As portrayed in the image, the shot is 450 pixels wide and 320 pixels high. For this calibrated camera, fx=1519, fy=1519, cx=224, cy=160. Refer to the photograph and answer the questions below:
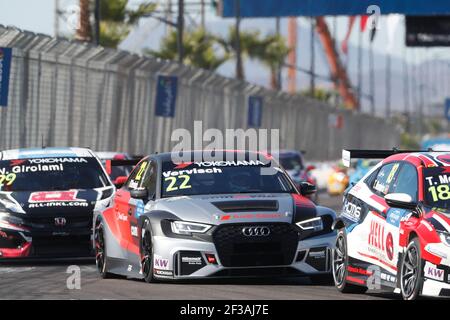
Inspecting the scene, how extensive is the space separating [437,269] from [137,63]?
25.4 metres

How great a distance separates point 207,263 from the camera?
46.0ft

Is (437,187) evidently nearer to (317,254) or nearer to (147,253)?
(317,254)

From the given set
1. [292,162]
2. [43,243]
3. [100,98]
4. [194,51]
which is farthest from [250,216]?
[194,51]

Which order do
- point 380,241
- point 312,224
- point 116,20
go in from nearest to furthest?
point 380,241 → point 312,224 → point 116,20

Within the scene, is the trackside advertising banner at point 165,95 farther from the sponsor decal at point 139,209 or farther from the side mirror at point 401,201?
the side mirror at point 401,201

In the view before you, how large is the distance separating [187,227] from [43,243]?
156 inches

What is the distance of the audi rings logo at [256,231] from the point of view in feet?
46.1

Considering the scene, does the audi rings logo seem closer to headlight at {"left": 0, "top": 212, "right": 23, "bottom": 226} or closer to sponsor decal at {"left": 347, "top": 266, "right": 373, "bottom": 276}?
sponsor decal at {"left": 347, "top": 266, "right": 373, "bottom": 276}

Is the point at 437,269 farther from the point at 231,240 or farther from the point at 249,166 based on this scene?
the point at 249,166

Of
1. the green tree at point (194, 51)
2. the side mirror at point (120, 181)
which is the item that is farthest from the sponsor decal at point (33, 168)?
the green tree at point (194, 51)

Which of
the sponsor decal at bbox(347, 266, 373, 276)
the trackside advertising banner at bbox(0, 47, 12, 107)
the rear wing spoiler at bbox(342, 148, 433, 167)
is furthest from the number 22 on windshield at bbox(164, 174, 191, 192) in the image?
the trackside advertising banner at bbox(0, 47, 12, 107)

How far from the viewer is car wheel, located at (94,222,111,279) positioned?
15.8 m

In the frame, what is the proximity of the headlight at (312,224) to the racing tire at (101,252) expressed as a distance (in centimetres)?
248

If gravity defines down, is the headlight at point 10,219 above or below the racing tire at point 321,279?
above
